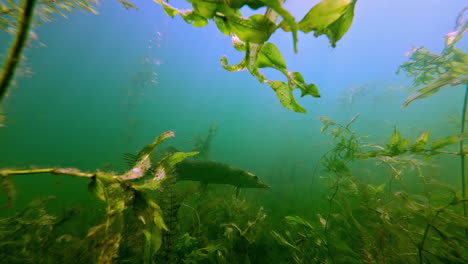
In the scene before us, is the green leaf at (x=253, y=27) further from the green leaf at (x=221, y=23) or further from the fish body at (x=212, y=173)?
the fish body at (x=212, y=173)

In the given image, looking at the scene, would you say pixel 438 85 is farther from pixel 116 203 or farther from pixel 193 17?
pixel 116 203

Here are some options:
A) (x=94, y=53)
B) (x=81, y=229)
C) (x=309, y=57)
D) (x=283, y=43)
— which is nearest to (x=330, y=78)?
(x=309, y=57)

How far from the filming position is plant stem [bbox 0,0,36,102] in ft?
2.18

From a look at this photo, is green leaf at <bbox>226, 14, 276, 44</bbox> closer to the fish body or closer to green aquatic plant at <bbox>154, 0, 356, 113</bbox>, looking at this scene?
green aquatic plant at <bbox>154, 0, 356, 113</bbox>

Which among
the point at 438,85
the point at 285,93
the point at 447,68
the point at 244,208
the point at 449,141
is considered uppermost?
the point at 447,68

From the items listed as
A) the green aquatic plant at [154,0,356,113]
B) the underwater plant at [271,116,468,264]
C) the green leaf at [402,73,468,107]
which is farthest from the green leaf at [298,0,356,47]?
the green leaf at [402,73,468,107]

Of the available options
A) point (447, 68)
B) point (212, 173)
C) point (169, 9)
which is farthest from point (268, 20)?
point (212, 173)

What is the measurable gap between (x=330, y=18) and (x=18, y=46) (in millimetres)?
1147

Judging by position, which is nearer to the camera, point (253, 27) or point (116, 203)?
point (253, 27)

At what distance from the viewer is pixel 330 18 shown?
57cm

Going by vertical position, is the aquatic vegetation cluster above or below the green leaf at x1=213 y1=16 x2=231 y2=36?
below

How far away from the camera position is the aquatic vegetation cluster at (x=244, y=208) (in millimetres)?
666

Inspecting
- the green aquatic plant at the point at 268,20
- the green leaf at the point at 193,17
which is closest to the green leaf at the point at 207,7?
the green aquatic plant at the point at 268,20

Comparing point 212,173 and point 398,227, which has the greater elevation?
point 398,227
